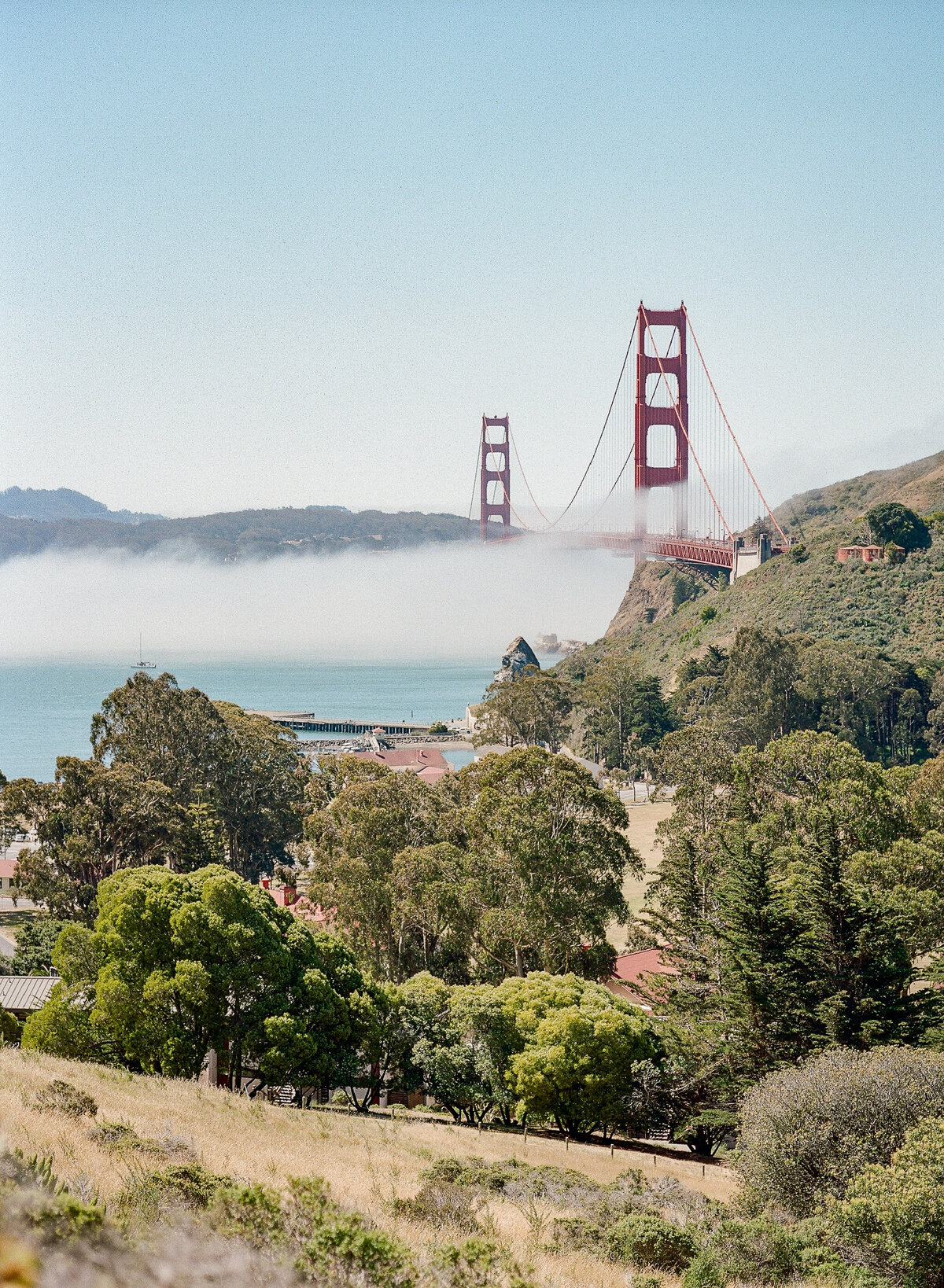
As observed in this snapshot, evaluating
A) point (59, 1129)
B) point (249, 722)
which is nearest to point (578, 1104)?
point (59, 1129)

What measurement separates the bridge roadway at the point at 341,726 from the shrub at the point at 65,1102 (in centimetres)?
8505

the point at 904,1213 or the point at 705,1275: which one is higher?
the point at 705,1275

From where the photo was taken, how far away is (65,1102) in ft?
31.5

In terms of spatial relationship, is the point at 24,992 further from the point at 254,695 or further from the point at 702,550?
the point at 254,695

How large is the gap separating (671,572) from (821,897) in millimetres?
74379

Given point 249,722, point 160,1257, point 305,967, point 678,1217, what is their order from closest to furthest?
point 160,1257 → point 678,1217 → point 305,967 → point 249,722

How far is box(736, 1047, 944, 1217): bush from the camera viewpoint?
11211mm

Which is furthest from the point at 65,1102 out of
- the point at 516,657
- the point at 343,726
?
the point at 343,726

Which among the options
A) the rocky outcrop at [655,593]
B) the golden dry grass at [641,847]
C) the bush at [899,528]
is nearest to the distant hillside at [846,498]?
the rocky outcrop at [655,593]

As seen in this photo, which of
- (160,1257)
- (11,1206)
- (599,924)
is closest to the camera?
(11,1206)

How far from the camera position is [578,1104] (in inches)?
642

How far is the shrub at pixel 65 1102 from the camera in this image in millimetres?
9359

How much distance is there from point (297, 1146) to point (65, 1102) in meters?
2.43

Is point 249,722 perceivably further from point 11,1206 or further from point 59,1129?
point 11,1206
